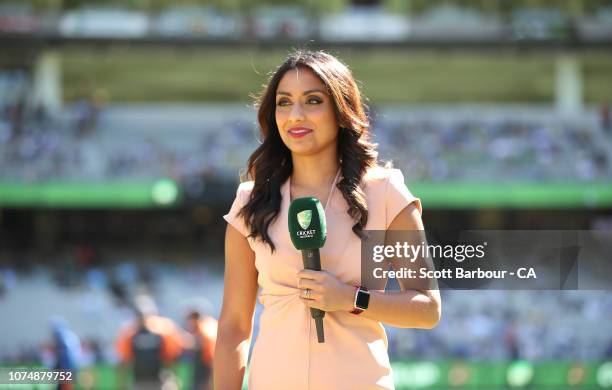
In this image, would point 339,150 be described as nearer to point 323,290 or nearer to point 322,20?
point 323,290

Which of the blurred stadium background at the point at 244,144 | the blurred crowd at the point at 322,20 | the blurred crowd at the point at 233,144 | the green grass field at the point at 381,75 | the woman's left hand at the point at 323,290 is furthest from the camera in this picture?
the green grass field at the point at 381,75

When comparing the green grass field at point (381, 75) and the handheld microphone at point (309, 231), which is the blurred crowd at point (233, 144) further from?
the handheld microphone at point (309, 231)

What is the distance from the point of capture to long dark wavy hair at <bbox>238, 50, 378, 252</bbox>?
7.61 feet

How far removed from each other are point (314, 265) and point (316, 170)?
0.32 m

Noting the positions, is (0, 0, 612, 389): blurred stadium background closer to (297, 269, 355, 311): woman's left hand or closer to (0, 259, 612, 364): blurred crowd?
(0, 259, 612, 364): blurred crowd

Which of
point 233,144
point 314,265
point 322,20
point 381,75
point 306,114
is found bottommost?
point 314,265

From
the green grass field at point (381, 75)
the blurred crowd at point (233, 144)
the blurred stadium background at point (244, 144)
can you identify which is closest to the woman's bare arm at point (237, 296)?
the blurred stadium background at point (244, 144)

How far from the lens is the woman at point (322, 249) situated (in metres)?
2.23

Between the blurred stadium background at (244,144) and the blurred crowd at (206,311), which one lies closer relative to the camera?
the blurred crowd at (206,311)

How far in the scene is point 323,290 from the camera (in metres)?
2.13

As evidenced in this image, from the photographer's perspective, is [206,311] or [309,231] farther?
[206,311]

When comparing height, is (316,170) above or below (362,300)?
above

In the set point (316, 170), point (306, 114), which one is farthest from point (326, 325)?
point (306, 114)

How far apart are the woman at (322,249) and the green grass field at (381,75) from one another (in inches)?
975
